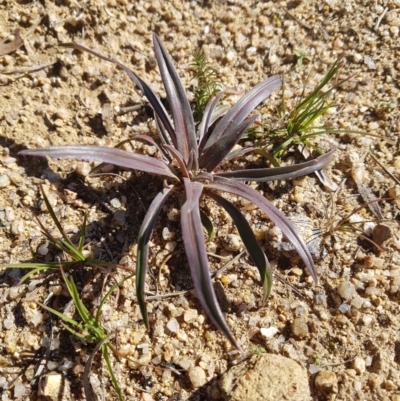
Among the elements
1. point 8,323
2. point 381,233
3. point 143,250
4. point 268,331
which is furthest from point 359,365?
point 8,323

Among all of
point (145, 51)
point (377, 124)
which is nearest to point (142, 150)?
point (145, 51)

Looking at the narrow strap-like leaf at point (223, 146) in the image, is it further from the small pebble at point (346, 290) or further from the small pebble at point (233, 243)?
the small pebble at point (346, 290)

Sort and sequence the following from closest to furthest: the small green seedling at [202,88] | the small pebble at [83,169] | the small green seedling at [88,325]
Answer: the small green seedling at [88,325]
the small pebble at [83,169]
the small green seedling at [202,88]

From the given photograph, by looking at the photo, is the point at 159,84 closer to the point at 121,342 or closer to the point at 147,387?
the point at 121,342

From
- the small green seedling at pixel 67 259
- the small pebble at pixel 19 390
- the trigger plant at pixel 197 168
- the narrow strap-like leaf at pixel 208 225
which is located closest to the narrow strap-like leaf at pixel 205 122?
the trigger plant at pixel 197 168

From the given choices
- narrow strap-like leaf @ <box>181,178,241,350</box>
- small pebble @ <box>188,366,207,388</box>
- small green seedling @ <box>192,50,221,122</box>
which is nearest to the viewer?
narrow strap-like leaf @ <box>181,178,241,350</box>

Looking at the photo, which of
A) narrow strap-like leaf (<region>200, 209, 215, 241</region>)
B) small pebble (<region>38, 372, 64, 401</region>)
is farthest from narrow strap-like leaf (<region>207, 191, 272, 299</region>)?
small pebble (<region>38, 372, 64, 401</region>)

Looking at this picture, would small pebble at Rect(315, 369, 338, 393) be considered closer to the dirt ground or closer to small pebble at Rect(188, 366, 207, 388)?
the dirt ground
